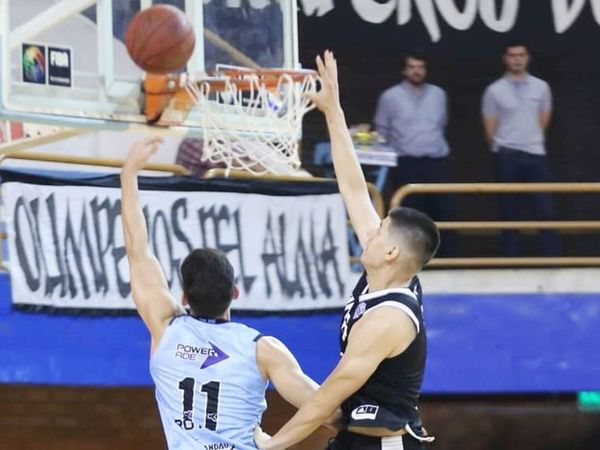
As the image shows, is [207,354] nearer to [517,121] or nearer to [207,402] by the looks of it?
[207,402]

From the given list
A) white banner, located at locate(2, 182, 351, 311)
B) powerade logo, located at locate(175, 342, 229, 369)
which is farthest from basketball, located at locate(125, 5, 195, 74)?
powerade logo, located at locate(175, 342, 229, 369)

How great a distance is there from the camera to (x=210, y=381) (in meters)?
5.59

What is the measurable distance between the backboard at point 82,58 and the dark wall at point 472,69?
3.62 metres

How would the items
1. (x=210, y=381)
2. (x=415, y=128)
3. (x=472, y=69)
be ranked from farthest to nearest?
(x=472, y=69) < (x=415, y=128) < (x=210, y=381)

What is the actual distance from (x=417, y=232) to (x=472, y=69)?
6.88 m

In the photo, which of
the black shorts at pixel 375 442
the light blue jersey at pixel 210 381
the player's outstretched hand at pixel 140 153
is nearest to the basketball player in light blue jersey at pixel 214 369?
the light blue jersey at pixel 210 381

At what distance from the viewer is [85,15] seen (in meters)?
8.01

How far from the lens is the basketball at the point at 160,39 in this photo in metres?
7.43

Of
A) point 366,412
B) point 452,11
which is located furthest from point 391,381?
point 452,11

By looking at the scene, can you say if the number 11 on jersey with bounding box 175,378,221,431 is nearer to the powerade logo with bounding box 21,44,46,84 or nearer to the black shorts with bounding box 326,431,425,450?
the black shorts with bounding box 326,431,425,450

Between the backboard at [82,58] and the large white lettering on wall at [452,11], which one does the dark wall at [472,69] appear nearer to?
the large white lettering on wall at [452,11]

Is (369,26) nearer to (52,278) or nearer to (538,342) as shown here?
(538,342)

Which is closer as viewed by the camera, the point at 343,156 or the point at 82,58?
the point at 343,156

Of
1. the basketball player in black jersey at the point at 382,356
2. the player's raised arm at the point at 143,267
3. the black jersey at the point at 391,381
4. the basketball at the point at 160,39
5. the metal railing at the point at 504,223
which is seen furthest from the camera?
the metal railing at the point at 504,223
